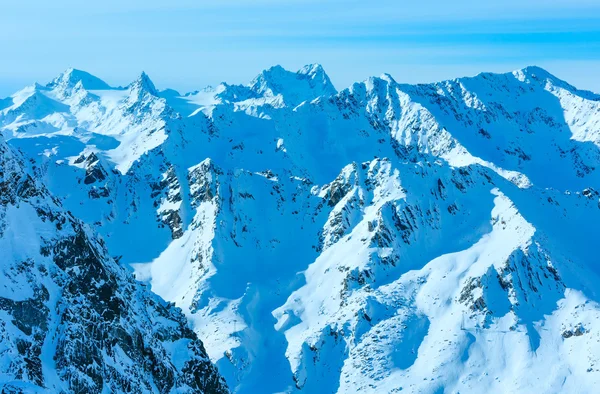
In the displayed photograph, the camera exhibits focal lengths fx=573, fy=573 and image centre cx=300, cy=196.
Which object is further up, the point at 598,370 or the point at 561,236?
the point at 561,236

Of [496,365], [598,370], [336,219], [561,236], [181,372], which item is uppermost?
[336,219]

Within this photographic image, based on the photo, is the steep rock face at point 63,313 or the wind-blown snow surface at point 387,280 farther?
the wind-blown snow surface at point 387,280

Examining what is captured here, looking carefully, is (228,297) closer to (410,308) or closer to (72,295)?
(410,308)

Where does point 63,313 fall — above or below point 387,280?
above

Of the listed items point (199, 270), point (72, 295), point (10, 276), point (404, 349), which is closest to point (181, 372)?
point (72, 295)

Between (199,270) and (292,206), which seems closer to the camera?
(199,270)

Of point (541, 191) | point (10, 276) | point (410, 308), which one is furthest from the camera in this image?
point (541, 191)

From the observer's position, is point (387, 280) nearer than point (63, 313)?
No

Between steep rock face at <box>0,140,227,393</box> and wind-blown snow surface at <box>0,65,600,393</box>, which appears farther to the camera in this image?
wind-blown snow surface at <box>0,65,600,393</box>
